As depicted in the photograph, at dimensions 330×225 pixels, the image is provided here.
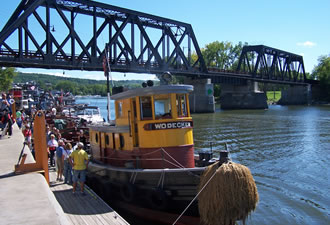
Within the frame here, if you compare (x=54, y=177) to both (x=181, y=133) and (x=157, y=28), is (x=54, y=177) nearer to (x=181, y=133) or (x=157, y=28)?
(x=181, y=133)

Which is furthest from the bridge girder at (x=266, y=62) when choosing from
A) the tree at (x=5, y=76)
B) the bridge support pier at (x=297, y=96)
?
the tree at (x=5, y=76)

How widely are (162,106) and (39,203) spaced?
19.6 ft

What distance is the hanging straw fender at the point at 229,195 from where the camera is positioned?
29.2 ft

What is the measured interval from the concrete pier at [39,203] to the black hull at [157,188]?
1.20 meters

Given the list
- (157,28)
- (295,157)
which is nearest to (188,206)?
(295,157)

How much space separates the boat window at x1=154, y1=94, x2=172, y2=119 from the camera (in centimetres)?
1158

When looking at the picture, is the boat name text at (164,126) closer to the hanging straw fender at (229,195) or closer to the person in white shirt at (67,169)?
the hanging straw fender at (229,195)

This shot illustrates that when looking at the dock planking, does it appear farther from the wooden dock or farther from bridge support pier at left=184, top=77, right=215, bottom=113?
bridge support pier at left=184, top=77, right=215, bottom=113

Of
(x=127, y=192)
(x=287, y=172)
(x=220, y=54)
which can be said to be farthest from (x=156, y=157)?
(x=220, y=54)

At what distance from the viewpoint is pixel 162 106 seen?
11641 mm

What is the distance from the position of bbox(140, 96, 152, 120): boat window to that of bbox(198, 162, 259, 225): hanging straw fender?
11.6 ft

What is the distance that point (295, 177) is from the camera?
17844 mm

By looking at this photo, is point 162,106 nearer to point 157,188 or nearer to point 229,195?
point 157,188

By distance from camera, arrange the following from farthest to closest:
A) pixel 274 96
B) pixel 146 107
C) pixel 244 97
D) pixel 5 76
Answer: pixel 274 96 < pixel 244 97 < pixel 5 76 < pixel 146 107
